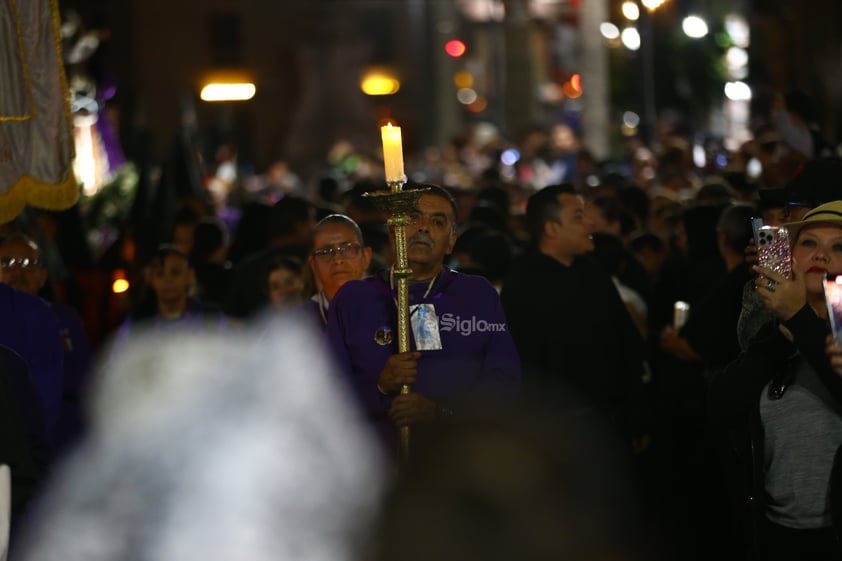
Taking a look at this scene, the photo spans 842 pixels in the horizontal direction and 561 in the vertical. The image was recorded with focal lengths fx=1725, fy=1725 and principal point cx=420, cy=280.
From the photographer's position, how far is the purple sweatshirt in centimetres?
721

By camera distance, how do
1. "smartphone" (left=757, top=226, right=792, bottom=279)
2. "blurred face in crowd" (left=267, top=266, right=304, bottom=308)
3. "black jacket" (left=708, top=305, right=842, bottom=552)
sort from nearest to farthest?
1. "smartphone" (left=757, top=226, right=792, bottom=279)
2. "black jacket" (left=708, top=305, right=842, bottom=552)
3. "blurred face in crowd" (left=267, top=266, right=304, bottom=308)

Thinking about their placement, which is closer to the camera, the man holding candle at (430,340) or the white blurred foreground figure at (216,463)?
the man holding candle at (430,340)

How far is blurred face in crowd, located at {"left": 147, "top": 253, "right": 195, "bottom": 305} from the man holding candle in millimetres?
2806

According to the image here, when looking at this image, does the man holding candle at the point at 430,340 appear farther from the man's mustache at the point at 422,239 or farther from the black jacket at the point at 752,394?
the black jacket at the point at 752,394

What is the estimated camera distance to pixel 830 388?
5.90 meters

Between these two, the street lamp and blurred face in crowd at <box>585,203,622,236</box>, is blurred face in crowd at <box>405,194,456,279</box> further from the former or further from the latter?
the street lamp

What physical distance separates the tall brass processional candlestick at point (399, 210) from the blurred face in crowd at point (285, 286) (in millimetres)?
2860

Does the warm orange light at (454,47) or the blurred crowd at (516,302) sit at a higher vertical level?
the warm orange light at (454,47)

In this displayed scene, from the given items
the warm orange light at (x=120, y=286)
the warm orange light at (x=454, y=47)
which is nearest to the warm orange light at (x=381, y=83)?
the warm orange light at (x=454, y=47)

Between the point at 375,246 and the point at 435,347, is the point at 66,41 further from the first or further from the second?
the point at 435,347

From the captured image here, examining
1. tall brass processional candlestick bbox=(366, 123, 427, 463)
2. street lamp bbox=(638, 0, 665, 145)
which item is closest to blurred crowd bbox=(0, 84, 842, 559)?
tall brass processional candlestick bbox=(366, 123, 427, 463)

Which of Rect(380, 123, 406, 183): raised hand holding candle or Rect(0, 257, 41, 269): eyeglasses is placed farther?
Rect(0, 257, 41, 269): eyeglasses

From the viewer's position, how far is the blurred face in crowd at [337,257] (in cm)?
835

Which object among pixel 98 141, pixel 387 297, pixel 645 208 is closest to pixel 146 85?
pixel 98 141
